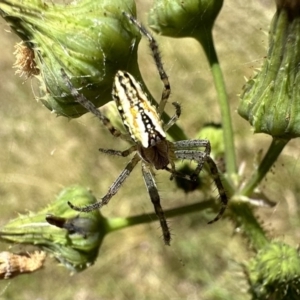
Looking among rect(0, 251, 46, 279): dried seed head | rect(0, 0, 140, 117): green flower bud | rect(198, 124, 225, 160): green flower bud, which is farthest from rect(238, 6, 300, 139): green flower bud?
rect(0, 251, 46, 279): dried seed head

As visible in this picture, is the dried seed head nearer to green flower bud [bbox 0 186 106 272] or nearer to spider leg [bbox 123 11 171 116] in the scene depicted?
green flower bud [bbox 0 186 106 272]

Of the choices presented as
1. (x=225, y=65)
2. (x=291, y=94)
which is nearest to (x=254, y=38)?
(x=225, y=65)

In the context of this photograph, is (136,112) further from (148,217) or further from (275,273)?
(275,273)

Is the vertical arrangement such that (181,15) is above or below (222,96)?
above

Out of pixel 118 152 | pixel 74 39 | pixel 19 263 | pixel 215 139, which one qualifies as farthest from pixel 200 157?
pixel 19 263

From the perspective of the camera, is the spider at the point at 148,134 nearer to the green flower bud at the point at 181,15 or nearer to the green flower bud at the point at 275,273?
the green flower bud at the point at 181,15

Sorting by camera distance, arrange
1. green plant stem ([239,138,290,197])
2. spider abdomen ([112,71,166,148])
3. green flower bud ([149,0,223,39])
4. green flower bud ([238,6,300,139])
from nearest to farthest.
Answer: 1. green flower bud ([238,6,300,139])
2. spider abdomen ([112,71,166,148])
3. green flower bud ([149,0,223,39])
4. green plant stem ([239,138,290,197])

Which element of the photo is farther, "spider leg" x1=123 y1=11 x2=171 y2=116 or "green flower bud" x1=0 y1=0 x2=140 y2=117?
"spider leg" x1=123 y1=11 x2=171 y2=116
